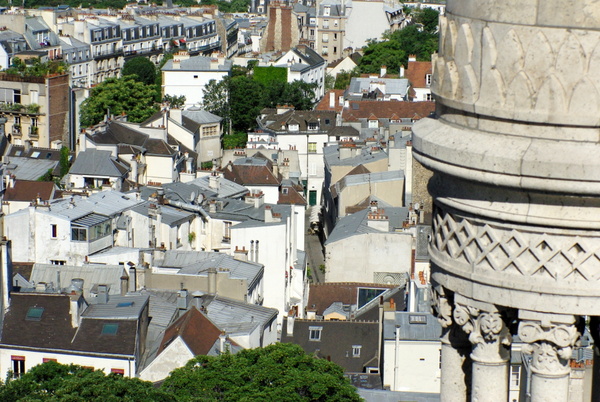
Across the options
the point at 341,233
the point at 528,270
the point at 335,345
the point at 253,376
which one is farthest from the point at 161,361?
the point at 528,270

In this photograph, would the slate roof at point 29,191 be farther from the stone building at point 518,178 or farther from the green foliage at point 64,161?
the stone building at point 518,178

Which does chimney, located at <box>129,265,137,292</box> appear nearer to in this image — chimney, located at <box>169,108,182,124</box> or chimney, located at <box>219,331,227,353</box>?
chimney, located at <box>219,331,227,353</box>

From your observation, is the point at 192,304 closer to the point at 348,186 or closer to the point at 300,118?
the point at 348,186

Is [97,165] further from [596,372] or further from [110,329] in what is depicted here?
[596,372]

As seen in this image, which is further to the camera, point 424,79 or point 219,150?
point 424,79

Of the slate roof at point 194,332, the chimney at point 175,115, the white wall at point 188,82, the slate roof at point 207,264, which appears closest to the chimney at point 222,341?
the slate roof at point 194,332

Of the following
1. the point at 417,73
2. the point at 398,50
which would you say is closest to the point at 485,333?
the point at 417,73
